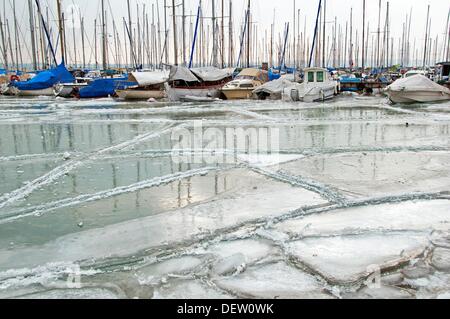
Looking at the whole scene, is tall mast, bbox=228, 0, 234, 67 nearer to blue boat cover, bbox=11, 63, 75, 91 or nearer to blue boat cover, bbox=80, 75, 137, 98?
blue boat cover, bbox=80, 75, 137, 98

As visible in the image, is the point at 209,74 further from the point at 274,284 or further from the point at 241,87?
the point at 274,284

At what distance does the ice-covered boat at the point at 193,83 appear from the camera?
28.1 metres

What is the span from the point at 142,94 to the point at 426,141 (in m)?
21.2

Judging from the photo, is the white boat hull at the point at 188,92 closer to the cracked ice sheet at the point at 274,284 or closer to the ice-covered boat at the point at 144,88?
the ice-covered boat at the point at 144,88

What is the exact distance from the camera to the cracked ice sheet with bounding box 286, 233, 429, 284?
4.21 meters

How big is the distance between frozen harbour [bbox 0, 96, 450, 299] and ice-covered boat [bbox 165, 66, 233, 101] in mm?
16775

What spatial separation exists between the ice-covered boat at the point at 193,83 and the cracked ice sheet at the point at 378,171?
19572mm

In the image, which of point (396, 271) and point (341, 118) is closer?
point (396, 271)

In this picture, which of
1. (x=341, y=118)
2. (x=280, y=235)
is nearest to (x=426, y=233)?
(x=280, y=235)

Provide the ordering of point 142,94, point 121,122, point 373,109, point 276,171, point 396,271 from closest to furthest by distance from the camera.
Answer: point 396,271
point 276,171
point 121,122
point 373,109
point 142,94

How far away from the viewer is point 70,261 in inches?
181

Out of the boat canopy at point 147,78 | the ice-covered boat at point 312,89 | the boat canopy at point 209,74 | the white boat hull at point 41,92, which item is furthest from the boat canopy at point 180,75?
the white boat hull at point 41,92

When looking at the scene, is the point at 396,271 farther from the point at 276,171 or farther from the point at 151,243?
the point at 276,171

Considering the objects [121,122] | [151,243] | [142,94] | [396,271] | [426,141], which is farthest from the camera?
[142,94]
